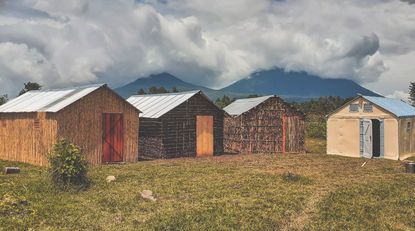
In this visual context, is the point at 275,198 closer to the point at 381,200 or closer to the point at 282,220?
the point at 282,220

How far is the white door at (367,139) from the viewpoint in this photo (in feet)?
91.7

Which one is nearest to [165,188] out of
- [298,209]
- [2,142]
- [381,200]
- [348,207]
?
[298,209]

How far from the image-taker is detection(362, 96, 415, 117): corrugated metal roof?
27.4 m

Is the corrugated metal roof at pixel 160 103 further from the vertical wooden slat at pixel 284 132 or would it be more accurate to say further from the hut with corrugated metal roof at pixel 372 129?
the hut with corrugated metal roof at pixel 372 129

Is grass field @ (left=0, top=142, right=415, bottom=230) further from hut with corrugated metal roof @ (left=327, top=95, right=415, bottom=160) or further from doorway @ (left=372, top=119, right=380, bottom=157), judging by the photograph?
doorway @ (left=372, top=119, right=380, bottom=157)

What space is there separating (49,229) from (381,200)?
35.7 feet

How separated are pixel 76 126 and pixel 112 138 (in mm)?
2459

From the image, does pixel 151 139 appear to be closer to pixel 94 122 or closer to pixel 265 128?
pixel 94 122

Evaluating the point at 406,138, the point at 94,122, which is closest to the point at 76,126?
the point at 94,122

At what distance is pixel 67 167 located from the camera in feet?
51.1

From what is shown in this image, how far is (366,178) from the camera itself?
1892cm

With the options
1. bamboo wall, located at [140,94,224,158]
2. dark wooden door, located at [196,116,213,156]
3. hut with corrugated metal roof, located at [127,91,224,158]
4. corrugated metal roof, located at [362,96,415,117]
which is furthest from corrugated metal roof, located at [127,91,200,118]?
corrugated metal roof, located at [362,96,415,117]

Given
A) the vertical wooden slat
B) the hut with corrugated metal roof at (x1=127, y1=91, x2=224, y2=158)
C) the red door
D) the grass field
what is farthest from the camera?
the vertical wooden slat

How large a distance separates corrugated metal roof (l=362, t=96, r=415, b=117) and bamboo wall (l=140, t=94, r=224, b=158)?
37.6 ft
